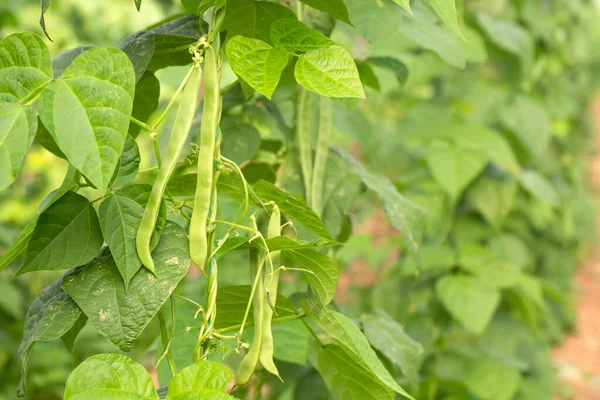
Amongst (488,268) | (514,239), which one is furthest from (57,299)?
(514,239)

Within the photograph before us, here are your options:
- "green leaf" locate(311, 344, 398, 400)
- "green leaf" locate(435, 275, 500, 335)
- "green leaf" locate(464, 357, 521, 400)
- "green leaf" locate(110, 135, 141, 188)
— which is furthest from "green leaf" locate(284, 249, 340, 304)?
"green leaf" locate(464, 357, 521, 400)

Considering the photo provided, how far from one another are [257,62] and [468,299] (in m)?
1.54

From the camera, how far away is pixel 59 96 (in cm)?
65

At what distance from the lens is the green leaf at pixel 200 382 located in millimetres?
662

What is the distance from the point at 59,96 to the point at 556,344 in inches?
173

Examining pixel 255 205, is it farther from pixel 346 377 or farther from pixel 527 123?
pixel 527 123

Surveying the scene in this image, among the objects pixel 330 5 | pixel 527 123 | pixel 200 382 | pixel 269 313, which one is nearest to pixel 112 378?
pixel 200 382

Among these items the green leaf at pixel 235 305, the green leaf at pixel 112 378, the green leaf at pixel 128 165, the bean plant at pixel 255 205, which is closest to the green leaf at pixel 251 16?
the bean plant at pixel 255 205

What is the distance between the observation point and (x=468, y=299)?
6.95ft

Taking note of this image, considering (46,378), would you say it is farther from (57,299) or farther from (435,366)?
(57,299)

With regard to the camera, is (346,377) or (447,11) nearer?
(447,11)

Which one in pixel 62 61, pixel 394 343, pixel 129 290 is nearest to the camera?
pixel 129 290

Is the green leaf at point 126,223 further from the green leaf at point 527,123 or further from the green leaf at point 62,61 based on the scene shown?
the green leaf at point 527,123

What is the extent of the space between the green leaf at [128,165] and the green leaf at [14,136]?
0.13 m
